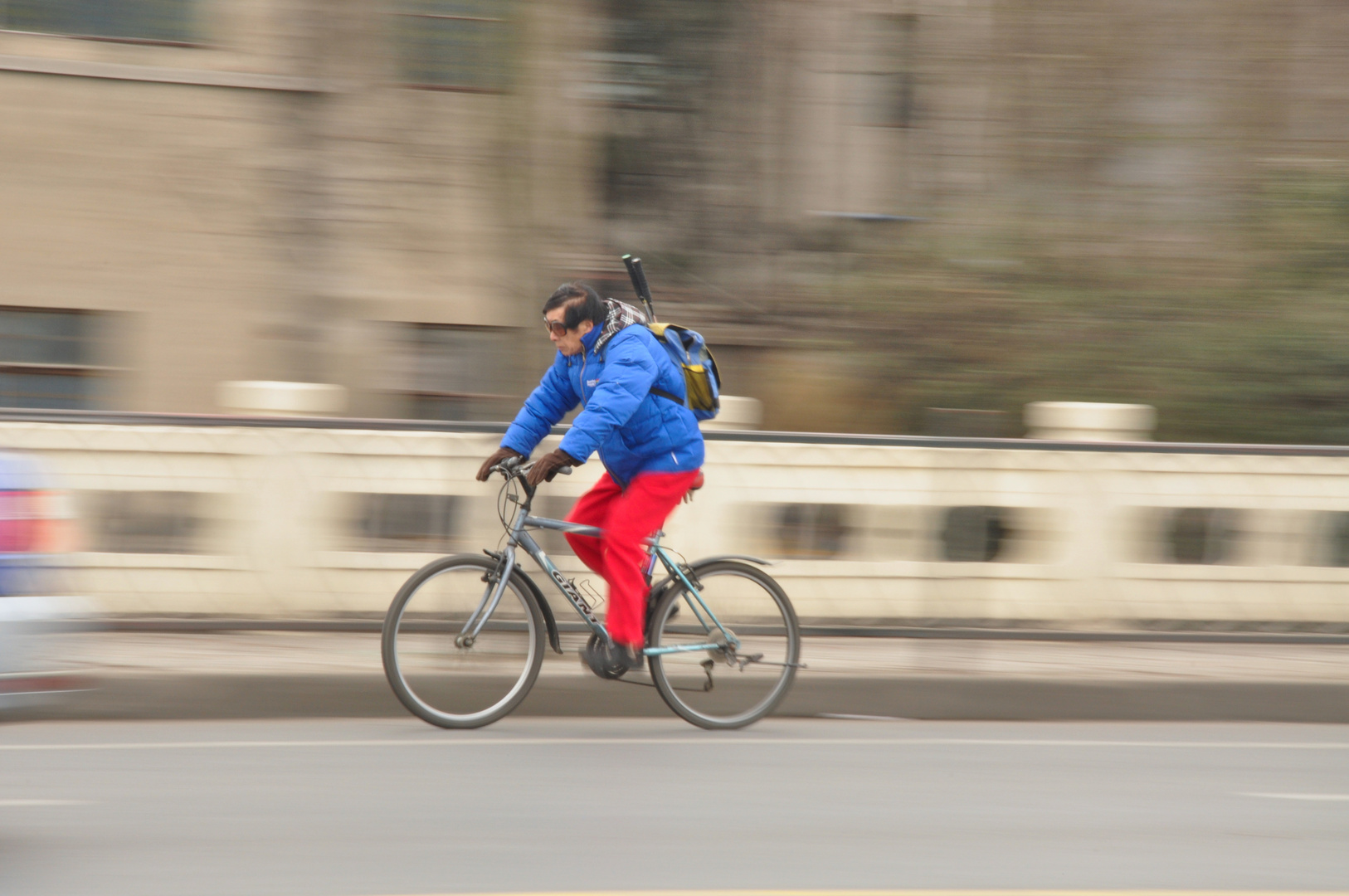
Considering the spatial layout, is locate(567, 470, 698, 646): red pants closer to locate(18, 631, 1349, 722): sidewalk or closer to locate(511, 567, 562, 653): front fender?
locate(511, 567, 562, 653): front fender

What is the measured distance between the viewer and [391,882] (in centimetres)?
407

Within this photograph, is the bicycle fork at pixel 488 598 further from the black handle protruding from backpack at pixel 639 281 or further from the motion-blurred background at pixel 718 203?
the motion-blurred background at pixel 718 203

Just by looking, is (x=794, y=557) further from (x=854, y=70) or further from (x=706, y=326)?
(x=854, y=70)

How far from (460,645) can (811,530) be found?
2378mm

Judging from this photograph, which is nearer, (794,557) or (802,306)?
(794,557)

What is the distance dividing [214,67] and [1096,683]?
29.7 feet

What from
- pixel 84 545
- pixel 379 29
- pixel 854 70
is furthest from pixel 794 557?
pixel 854 70

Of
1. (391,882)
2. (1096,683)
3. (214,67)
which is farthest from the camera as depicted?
(214,67)

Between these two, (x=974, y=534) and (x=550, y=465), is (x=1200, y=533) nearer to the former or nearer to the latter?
(x=974, y=534)

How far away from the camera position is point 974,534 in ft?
25.3

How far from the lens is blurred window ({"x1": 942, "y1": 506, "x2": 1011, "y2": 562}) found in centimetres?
765

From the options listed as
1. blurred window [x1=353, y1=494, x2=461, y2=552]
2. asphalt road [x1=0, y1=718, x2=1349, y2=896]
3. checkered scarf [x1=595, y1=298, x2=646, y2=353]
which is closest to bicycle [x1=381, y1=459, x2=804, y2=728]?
asphalt road [x1=0, y1=718, x2=1349, y2=896]

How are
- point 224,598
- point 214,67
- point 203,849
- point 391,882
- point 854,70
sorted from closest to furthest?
point 391,882 < point 203,849 < point 224,598 < point 214,67 < point 854,70

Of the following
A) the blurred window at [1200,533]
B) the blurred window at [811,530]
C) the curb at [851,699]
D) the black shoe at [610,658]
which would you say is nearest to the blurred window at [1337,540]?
the blurred window at [1200,533]
